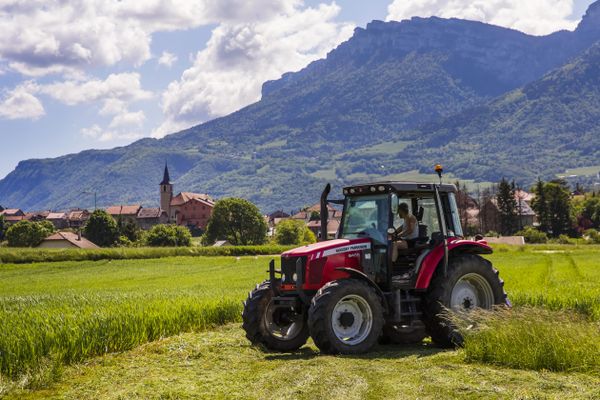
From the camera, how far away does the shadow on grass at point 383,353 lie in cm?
1114

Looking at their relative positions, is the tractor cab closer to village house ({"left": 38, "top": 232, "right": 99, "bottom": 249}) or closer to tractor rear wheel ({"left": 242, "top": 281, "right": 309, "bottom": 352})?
tractor rear wheel ({"left": 242, "top": 281, "right": 309, "bottom": 352})

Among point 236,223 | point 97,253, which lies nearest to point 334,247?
point 97,253

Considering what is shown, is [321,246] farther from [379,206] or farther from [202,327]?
[202,327]

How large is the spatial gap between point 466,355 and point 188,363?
13.4 ft

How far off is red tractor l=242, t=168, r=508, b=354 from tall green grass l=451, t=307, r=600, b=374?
1204 mm

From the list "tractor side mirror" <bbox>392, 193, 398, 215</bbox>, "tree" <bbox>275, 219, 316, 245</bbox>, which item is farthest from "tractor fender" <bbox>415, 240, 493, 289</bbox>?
"tree" <bbox>275, 219, 316, 245</bbox>

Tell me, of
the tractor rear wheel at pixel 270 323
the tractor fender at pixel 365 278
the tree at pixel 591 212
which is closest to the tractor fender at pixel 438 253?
the tractor fender at pixel 365 278

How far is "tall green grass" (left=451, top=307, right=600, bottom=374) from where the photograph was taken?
9.67 metres

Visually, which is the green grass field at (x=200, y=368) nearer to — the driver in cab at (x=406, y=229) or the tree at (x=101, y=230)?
the driver in cab at (x=406, y=229)

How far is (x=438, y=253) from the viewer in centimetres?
1265

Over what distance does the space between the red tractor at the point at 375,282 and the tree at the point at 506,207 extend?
104m

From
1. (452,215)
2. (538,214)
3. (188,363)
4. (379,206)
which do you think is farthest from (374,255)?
(538,214)

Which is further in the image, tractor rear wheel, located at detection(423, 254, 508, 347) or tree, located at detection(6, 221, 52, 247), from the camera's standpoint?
tree, located at detection(6, 221, 52, 247)

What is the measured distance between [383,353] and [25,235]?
108 meters
